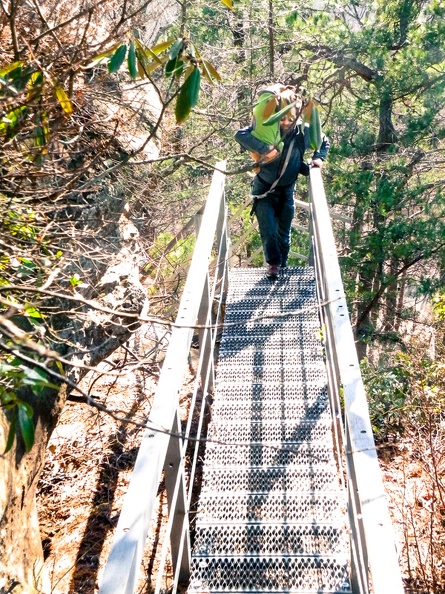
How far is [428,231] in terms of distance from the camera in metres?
10.2

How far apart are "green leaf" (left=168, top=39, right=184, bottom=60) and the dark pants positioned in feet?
9.63

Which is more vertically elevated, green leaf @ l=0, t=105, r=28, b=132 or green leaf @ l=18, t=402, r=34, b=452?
green leaf @ l=0, t=105, r=28, b=132

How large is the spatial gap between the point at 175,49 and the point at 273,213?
10.4 feet

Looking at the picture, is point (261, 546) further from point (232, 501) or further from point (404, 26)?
point (404, 26)

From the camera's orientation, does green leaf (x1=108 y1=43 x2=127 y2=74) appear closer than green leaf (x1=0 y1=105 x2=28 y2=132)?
Yes

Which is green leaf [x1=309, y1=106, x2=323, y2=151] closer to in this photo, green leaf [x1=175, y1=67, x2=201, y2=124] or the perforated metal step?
green leaf [x1=175, y1=67, x2=201, y2=124]

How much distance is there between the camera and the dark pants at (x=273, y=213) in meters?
4.96

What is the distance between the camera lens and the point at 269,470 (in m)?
3.12

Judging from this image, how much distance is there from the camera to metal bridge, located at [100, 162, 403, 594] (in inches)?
67.5

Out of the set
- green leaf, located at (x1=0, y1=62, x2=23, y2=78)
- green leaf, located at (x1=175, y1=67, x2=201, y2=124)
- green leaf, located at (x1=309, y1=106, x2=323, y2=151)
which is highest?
green leaf, located at (x1=0, y1=62, x2=23, y2=78)

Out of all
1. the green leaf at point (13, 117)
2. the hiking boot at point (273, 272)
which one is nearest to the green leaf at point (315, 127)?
the green leaf at point (13, 117)

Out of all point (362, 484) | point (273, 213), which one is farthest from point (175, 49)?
point (273, 213)

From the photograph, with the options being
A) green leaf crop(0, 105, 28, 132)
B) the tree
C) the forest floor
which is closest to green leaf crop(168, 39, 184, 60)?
green leaf crop(0, 105, 28, 132)

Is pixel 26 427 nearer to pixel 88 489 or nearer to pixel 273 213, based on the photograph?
pixel 273 213
